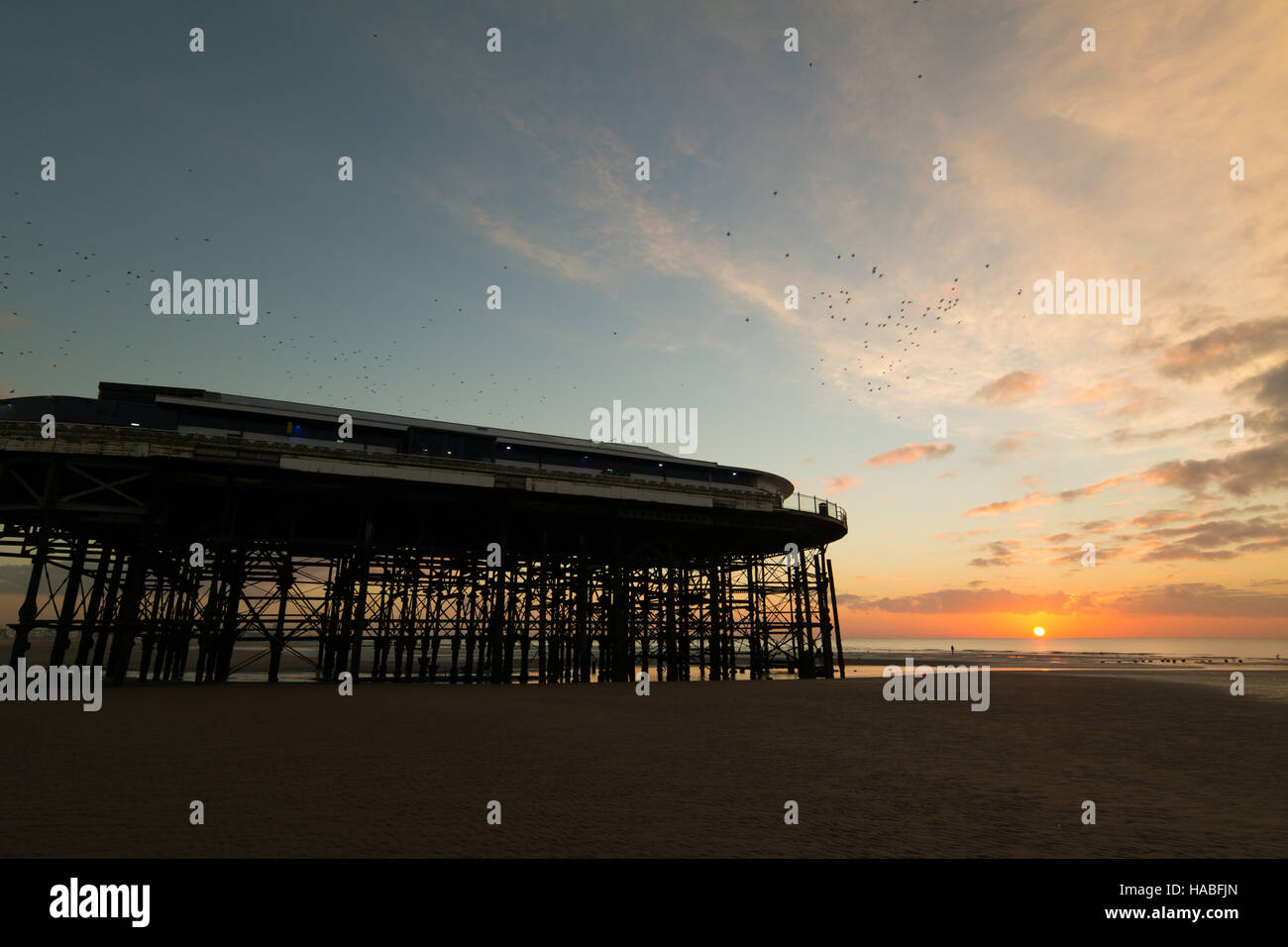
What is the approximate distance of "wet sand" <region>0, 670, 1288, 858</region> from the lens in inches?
281

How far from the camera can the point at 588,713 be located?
772 inches

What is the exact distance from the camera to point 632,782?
10.2 meters

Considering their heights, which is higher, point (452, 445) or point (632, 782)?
point (452, 445)

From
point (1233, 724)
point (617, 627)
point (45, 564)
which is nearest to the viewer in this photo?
point (1233, 724)

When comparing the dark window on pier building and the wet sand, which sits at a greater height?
the dark window on pier building

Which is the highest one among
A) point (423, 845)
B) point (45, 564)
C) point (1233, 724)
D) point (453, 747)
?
point (45, 564)

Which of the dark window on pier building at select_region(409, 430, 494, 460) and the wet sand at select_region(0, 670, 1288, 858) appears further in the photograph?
the dark window on pier building at select_region(409, 430, 494, 460)

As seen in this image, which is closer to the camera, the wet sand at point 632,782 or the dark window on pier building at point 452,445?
the wet sand at point 632,782

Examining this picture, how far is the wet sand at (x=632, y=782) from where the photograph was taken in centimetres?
714

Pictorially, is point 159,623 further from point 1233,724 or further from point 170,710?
point 1233,724

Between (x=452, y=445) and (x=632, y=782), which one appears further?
(x=452, y=445)
